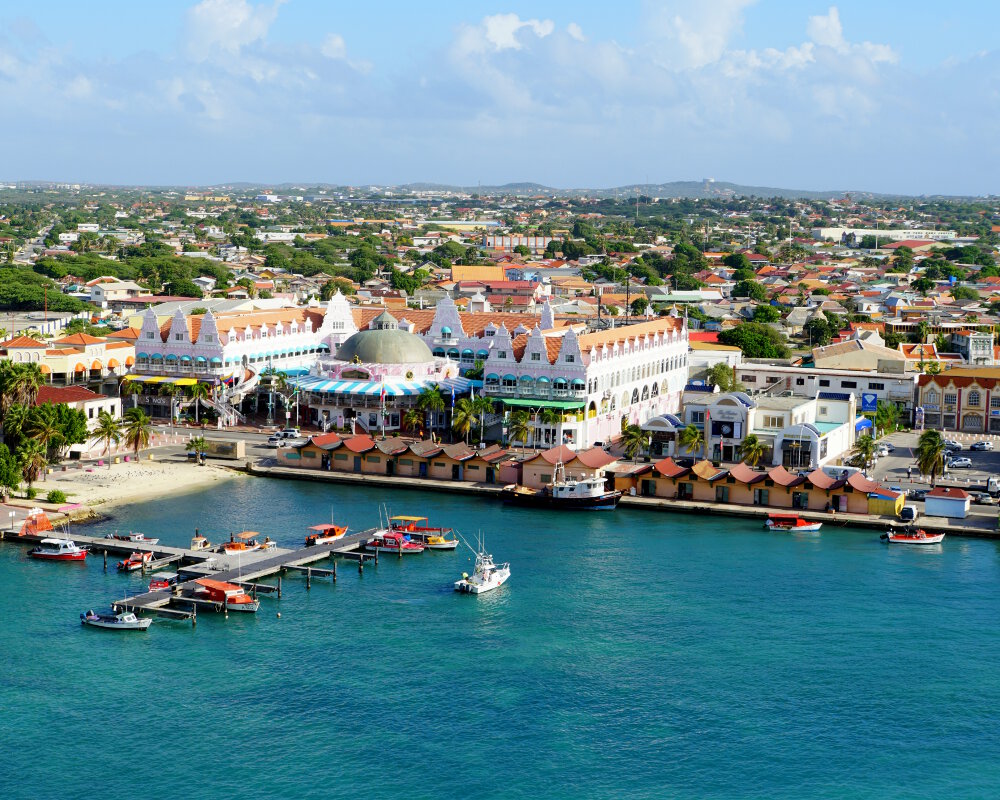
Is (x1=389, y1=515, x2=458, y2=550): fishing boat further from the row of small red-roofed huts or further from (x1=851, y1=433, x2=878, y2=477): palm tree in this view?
(x1=851, y1=433, x2=878, y2=477): palm tree

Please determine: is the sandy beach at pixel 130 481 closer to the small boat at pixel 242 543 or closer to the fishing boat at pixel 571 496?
the small boat at pixel 242 543

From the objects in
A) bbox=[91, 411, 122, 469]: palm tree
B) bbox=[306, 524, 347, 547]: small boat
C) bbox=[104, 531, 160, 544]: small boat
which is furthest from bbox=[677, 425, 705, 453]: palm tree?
bbox=[91, 411, 122, 469]: palm tree

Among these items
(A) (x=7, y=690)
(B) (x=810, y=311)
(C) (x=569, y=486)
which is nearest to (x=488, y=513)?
(C) (x=569, y=486)

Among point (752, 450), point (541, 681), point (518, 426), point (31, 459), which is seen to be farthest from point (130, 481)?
point (541, 681)

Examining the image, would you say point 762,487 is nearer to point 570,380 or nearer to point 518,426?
point 518,426

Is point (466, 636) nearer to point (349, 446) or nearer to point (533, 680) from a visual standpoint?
point (533, 680)
